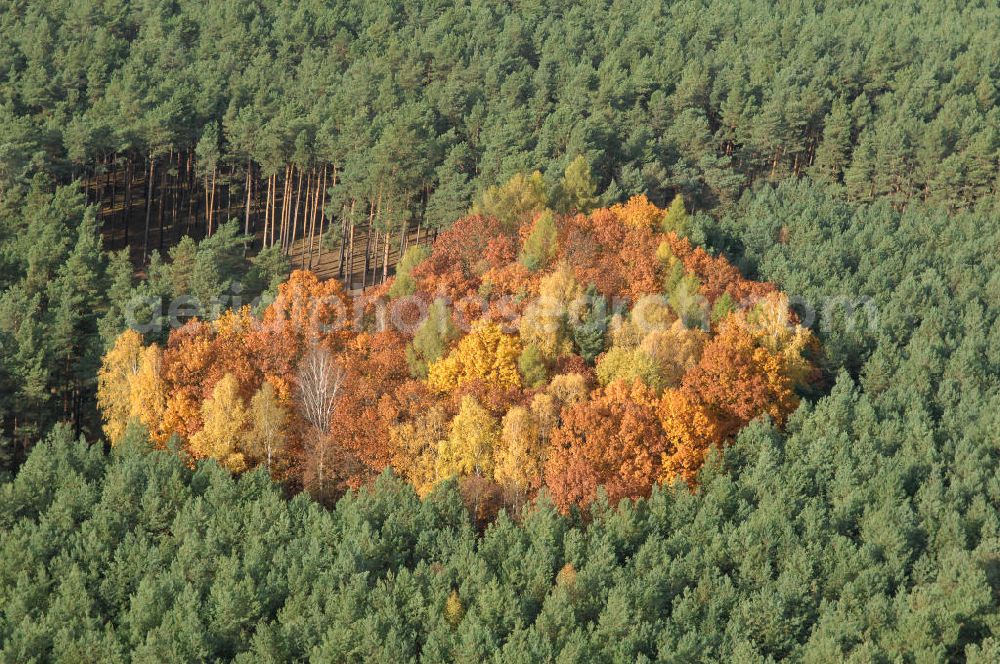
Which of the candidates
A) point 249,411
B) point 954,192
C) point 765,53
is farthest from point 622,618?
point 765,53

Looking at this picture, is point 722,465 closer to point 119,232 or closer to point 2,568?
point 2,568

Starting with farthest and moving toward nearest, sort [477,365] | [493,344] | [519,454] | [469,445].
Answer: [493,344] < [477,365] < [469,445] < [519,454]

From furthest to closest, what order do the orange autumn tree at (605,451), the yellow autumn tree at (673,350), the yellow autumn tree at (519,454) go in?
the yellow autumn tree at (673,350) → the yellow autumn tree at (519,454) → the orange autumn tree at (605,451)

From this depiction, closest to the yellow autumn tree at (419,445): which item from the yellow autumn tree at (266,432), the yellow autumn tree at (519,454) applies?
the yellow autumn tree at (519,454)

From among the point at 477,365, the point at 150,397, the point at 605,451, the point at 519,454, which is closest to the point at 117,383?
the point at 150,397

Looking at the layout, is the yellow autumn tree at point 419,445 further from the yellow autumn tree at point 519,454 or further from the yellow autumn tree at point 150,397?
the yellow autumn tree at point 150,397

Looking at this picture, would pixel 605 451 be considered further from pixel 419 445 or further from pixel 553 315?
pixel 553 315

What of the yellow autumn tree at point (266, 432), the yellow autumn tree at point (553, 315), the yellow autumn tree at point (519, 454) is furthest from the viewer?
the yellow autumn tree at point (553, 315)
